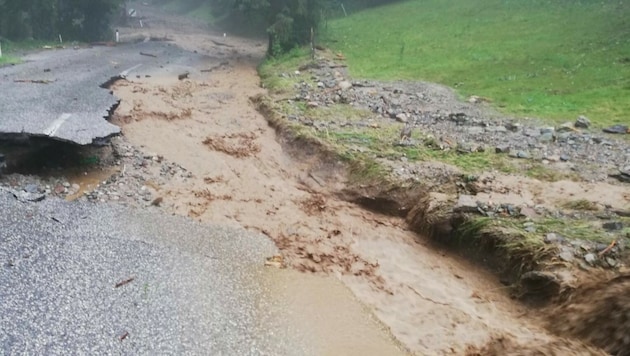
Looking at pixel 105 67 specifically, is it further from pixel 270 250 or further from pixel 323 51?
pixel 270 250

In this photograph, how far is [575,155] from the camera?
9180 mm

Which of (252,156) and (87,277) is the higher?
(87,277)

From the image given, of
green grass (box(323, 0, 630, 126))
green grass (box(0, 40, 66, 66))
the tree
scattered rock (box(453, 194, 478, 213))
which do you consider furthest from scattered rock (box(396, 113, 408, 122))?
green grass (box(0, 40, 66, 66))

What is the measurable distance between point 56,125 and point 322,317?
5.94 m

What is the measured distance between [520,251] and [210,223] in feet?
13.4

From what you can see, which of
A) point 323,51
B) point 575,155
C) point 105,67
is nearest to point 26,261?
point 575,155

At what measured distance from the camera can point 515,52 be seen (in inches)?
718

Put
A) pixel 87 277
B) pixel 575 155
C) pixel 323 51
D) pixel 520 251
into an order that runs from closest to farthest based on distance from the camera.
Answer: pixel 87 277 < pixel 520 251 < pixel 575 155 < pixel 323 51

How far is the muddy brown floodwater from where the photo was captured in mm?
5441

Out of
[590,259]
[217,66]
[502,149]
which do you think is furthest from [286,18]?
[590,259]

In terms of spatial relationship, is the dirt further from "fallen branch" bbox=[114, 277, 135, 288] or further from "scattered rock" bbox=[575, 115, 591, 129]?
"scattered rock" bbox=[575, 115, 591, 129]

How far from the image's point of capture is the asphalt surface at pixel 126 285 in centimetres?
450

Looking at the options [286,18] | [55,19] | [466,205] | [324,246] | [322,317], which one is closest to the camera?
[322,317]

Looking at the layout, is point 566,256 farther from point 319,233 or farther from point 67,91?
point 67,91
